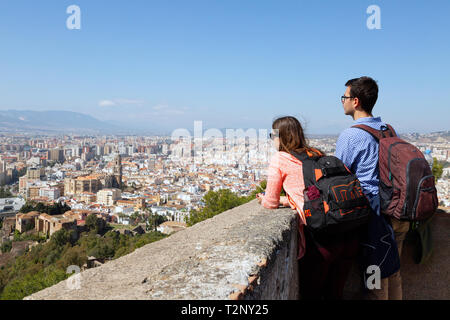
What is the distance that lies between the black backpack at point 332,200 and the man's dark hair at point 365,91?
18.7 inches

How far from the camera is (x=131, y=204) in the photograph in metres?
44.6

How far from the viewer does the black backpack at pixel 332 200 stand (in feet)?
4.83

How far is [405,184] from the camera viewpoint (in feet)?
5.12

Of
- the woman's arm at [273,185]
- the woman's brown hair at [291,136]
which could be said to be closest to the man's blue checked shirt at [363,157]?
the woman's brown hair at [291,136]

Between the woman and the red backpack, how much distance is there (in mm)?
257

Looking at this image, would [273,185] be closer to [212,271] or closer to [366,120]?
[366,120]

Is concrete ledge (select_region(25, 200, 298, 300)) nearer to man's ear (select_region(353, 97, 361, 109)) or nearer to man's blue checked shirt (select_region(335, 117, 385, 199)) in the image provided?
man's blue checked shirt (select_region(335, 117, 385, 199))

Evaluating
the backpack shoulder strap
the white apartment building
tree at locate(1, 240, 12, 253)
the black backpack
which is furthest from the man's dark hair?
the white apartment building

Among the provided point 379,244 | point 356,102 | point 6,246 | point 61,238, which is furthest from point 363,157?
point 6,246

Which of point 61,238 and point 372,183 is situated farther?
point 61,238

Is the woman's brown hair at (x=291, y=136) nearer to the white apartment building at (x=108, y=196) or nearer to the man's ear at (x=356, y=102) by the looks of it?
the man's ear at (x=356, y=102)

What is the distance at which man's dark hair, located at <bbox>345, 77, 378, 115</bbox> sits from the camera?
1.82 metres

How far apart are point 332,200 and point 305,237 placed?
44 cm

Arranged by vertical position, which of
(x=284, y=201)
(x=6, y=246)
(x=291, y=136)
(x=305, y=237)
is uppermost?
(x=291, y=136)
